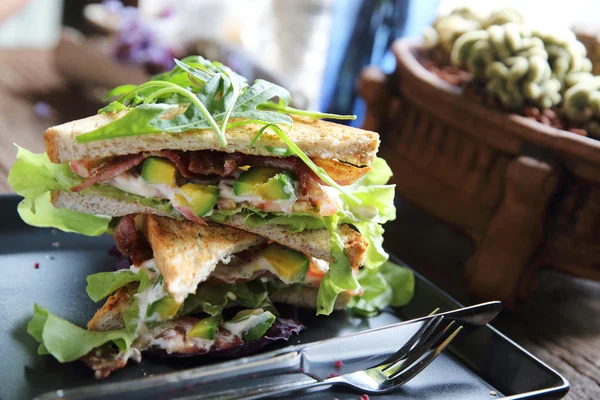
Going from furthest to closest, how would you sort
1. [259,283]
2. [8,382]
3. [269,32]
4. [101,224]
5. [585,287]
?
[269,32], [585,287], [101,224], [259,283], [8,382]

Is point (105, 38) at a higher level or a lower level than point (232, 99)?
lower

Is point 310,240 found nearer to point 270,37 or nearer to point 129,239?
point 129,239

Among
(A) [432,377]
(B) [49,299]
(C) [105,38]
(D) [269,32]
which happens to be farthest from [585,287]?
(D) [269,32]

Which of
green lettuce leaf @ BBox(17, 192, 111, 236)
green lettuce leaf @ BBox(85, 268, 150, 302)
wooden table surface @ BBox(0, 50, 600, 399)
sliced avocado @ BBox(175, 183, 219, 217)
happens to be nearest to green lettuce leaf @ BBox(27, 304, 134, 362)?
green lettuce leaf @ BBox(85, 268, 150, 302)

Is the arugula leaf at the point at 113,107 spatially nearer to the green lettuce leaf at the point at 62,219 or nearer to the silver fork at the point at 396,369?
the green lettuce leaf at the point at 62,219

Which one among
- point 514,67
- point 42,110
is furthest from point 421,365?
point 42,110

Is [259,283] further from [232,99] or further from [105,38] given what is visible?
[105,38]

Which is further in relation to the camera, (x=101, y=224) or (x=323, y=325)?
(x=101, y=224)

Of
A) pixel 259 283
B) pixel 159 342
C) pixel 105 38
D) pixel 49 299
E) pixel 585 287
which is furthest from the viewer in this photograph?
pixel 105 38
